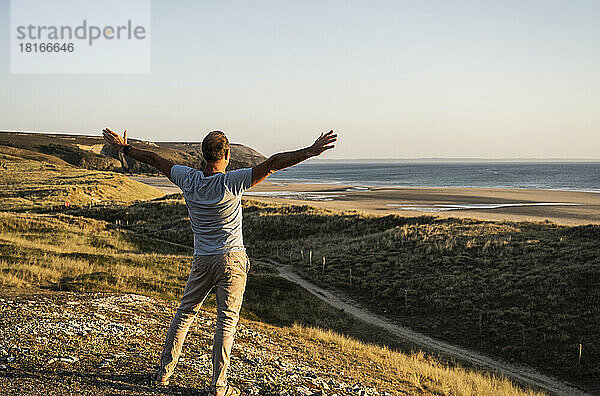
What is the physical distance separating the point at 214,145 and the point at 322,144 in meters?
1.15

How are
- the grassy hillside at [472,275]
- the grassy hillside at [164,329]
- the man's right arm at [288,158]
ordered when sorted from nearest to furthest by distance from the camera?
the man's right arm at [288,158] → the grassy hillside at [164,329] → the grassy hillside at [472,275]

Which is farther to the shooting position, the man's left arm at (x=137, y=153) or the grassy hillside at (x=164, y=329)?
the grassy hillside at (x=164, y=329)

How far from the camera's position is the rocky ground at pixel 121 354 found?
6.14m

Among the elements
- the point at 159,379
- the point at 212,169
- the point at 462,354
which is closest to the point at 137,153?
the point at 212,169

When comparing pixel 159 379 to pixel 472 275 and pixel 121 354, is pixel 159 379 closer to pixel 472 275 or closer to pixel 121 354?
pixel 121 354

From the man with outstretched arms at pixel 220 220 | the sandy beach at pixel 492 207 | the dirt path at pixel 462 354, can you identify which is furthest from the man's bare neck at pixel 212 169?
the sandy beach at pixel 492 207

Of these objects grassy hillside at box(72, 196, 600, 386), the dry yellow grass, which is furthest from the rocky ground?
grassy hillside at box(72, 196, 600, 386)

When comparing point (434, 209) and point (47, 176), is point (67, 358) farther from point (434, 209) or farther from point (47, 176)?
point (47, 176)

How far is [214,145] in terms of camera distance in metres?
5.05

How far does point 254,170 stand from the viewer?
16.3ft

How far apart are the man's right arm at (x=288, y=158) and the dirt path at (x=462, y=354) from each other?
13.7 meters

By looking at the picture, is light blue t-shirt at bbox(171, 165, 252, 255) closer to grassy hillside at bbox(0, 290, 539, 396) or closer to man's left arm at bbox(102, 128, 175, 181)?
man's left arm at bbox(102, 128, 175, 181)

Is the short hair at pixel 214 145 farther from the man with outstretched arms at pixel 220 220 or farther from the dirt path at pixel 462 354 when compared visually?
the dirt path at pixel 462 354

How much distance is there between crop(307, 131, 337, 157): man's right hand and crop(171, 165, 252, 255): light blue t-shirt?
27.5 inches
